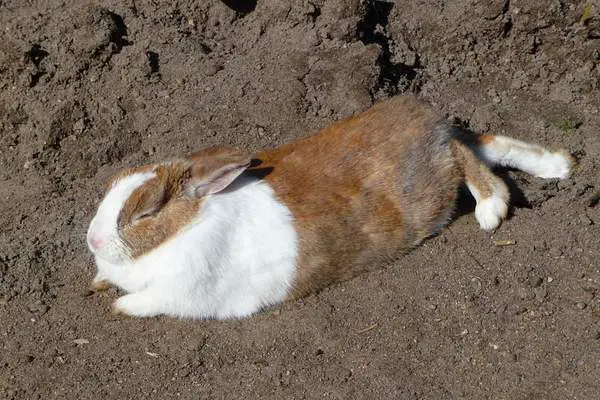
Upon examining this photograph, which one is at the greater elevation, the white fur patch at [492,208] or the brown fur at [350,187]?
the brown fur at [350,187]

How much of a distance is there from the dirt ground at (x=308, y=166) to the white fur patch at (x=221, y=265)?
0.20 m

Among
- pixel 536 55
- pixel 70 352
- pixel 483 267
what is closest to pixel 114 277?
pixel 70 352

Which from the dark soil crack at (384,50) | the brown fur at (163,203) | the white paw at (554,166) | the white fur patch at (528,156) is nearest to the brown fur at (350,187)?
the brown fur at (163,203)

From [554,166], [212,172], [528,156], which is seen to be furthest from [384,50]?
[212,172]

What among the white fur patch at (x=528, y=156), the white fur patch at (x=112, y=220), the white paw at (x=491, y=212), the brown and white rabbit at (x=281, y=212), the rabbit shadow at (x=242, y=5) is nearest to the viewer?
the white fur patch at (x=112, y=220)

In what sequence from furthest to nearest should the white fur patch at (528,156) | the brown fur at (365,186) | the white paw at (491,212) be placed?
the white fur patch at (528,156), the white paw at (491,212), the brown fur at (365,186)

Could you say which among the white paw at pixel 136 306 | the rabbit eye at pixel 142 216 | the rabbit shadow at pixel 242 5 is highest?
the rabbit shadow at pixel 242 5

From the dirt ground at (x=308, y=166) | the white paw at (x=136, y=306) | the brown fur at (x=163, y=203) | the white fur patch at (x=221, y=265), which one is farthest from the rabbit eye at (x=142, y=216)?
the dirt ground at (x=308, y=166)

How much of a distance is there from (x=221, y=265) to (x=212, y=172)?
56cm

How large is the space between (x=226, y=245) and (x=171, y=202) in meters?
0.42

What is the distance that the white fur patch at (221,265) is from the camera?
15.3 ft

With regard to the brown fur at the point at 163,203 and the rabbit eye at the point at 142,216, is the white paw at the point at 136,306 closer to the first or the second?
the brown fur at the point at 163,203

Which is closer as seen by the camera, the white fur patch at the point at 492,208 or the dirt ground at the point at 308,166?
the dirt ground at the point at 308,166

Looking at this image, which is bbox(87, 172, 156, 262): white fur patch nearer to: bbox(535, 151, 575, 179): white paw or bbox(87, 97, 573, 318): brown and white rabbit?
bbox(87, 97, 573, 318): brown and white rabbit
